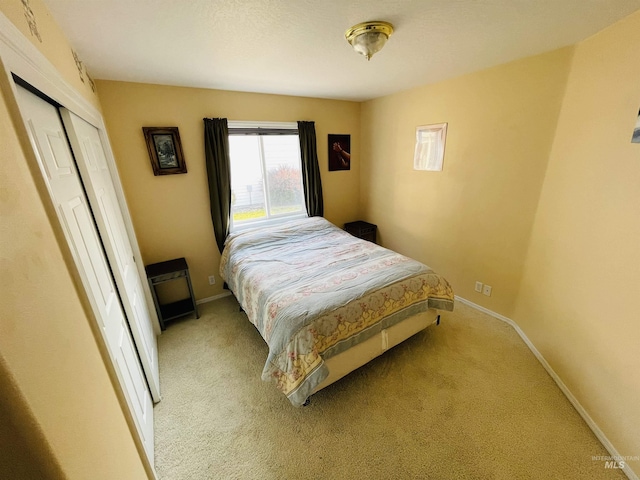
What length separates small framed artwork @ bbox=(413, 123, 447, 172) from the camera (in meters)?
2.63

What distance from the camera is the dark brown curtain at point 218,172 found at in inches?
103

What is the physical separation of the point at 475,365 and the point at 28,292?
2.52m

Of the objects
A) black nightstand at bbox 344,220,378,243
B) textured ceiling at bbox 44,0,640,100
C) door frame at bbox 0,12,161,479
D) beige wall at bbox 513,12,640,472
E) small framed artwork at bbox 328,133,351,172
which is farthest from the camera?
black nightstand at bbox 344,220,378,243

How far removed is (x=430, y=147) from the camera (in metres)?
2.75

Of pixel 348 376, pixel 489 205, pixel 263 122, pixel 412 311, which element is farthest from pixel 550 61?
pixel 348 376

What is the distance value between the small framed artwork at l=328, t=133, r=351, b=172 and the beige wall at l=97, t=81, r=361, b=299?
27cm

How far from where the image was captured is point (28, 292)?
543 mm

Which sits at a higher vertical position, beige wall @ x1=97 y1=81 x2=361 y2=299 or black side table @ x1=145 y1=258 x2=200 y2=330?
beige wall @ x1=97 y1=81 x2=361 y2=299

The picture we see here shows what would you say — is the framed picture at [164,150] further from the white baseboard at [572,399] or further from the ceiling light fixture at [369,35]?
the white baseboard at [572,399]

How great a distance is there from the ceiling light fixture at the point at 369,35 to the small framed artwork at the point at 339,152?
197 centimetres

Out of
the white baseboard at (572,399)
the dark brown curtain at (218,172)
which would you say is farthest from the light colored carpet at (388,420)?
the dark brown curtain at (218,172)

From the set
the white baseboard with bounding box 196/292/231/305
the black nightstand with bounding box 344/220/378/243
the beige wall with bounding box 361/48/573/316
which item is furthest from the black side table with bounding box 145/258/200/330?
the beige wall with bounding box 361/48/573/316

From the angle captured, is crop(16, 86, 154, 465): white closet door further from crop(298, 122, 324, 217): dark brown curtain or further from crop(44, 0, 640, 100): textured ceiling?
crop(298, 122, 324, 217): dark brown curtain

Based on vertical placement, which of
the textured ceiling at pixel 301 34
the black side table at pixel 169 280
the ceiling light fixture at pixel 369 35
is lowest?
the black side table at pixel 169 280
